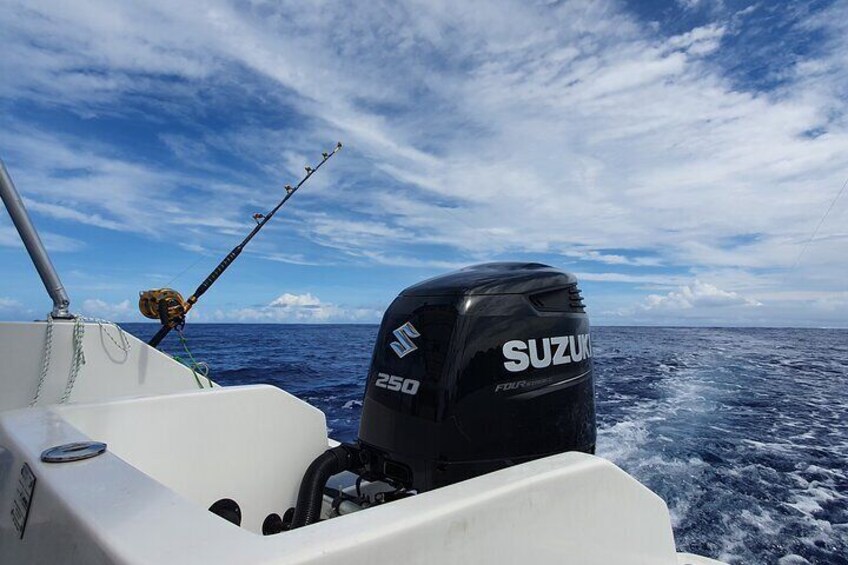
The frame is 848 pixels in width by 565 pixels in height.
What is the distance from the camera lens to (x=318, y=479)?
165 cm

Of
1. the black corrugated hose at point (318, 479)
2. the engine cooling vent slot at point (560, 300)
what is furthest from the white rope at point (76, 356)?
the engine cooling vent slot at point (560, 300)

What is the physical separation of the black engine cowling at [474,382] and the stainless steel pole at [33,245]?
6.02 feet

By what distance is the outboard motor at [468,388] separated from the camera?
1507mm

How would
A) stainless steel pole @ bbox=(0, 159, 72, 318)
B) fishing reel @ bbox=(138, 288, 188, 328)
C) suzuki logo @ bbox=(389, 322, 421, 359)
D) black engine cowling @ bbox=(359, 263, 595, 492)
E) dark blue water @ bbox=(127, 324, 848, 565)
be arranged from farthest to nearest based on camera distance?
fishing reel @ bbox=(138, 288, 188, 328) → dark blue water @ bbox=(127, 324, 848, 565) → stainless steel pole @ bbox=(0, 159, 72, 318) → suzuki logo @ bbox=(389, 322, 421, 359) → black engine cowling @ bbox=(359, 263, 595, 492)

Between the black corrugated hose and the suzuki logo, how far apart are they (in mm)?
407

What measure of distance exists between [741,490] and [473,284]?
10.2ft

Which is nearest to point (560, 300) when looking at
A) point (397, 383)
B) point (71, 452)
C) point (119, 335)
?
point (397, 383)

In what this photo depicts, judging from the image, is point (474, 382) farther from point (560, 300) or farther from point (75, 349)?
point (75, 349)

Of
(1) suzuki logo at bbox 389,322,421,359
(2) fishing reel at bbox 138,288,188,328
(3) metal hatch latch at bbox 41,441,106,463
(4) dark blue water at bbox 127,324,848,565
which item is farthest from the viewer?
(2) fishing reel at bbox 138,288,188,328

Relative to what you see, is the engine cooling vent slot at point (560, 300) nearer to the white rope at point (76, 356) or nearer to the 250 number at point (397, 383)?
the 250 number at point (397, 383)

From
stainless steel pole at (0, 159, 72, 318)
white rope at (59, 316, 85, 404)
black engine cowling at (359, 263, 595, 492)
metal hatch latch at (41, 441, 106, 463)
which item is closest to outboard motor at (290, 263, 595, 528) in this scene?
black engine cowling at (359, 263, 595, 492)

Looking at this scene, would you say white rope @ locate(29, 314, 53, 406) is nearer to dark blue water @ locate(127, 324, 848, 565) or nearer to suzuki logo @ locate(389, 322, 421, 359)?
suzuki logo @ locate(389, 322, 421, 359)

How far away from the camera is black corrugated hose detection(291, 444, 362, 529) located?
155 centimetres

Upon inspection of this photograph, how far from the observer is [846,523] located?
296 centimetres
